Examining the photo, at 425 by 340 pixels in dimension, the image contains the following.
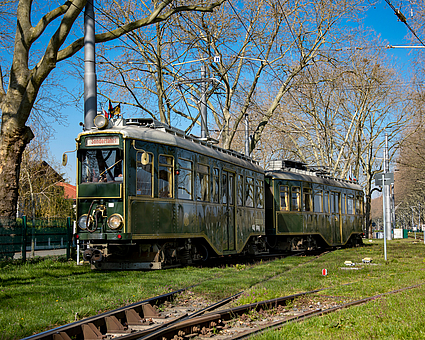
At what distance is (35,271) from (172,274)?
10.7ft

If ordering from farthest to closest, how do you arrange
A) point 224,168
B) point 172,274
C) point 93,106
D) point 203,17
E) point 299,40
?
point 299,40 → point 203,17 → point 224,168 → point 93,106 → point 172,274

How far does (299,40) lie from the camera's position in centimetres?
2434

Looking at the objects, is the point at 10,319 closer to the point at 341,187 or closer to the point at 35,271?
the point at 35,271

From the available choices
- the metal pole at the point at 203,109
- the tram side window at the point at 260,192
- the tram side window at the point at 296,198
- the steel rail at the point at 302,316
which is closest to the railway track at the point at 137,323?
the steel rail at the point at 302,316

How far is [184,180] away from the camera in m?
12.9

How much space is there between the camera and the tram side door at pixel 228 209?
1521cm

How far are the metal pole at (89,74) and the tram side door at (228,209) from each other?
4.46 meters

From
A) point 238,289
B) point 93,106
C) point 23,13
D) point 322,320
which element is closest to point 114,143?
point 93,106

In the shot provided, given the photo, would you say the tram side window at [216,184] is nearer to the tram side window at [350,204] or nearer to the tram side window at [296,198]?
the tram side window at [296,198]

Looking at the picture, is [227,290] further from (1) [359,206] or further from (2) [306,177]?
(1) [359,206]

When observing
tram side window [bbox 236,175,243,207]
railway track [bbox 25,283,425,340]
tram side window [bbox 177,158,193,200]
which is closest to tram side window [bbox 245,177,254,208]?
tram side window [bbox 236,175,243,207]

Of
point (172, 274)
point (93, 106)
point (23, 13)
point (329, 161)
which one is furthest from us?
point (329, 161)

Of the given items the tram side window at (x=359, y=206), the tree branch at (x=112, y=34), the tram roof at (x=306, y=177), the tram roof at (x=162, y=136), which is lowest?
the tram side window at (x=359, y=206)

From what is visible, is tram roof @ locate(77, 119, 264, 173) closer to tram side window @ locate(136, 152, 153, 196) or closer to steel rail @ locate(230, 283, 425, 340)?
→ tram side window @ locate(136, 152, 153, 196)
